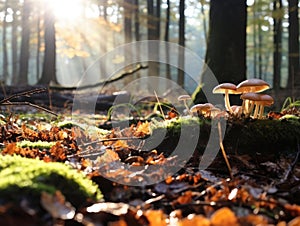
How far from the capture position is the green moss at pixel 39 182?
155 cm

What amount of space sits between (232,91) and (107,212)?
6.44ft

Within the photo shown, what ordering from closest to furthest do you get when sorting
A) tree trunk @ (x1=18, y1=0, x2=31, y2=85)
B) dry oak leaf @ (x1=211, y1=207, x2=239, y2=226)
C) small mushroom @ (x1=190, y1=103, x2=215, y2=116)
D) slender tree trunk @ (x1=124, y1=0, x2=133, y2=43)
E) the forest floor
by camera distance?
dry oak leaf @ (x1=211, y1=207, x2=239, y2=226) < the forest floor < small mushroom @ (x1=190, y1=103, x2=215, y2=116) < slender tree trunk @ (x1=124, y1=0, x2=133, y2=43) < tree trunk @ (x1=18, y1=0, x2=31, y2=85)

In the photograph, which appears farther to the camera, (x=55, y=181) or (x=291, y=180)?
(x=291, y=180)

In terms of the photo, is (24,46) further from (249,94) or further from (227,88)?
(249,94)

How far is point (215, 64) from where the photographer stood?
678 cm

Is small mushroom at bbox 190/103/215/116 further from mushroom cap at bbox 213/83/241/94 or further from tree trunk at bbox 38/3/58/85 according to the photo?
tree trunk at bbox 38/3/58/85

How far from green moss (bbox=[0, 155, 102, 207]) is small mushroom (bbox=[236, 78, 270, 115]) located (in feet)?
5.35

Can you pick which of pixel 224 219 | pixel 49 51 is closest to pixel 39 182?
pixel 224 219

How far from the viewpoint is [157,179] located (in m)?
2.21

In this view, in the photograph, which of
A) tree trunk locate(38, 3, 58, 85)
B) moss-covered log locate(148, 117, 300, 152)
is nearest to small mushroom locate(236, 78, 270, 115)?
moss-covered log locate(148, 117, 300, 152)

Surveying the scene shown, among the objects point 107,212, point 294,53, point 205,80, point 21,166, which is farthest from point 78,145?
point 294,53

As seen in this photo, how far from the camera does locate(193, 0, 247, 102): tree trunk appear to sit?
6500 mm

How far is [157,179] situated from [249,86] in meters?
1.23

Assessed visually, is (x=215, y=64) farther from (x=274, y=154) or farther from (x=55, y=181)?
(x=55, y=181)
